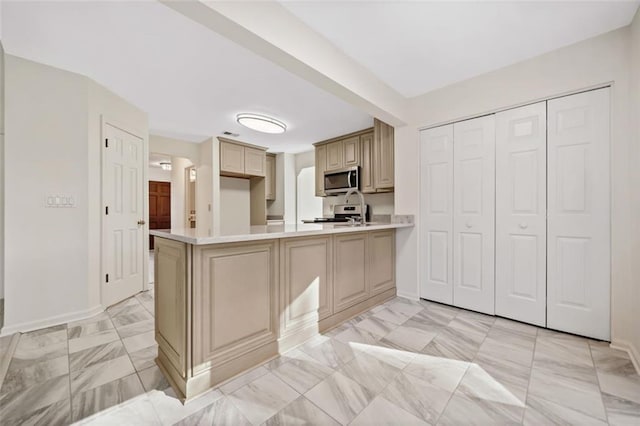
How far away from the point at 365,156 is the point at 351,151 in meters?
0.29

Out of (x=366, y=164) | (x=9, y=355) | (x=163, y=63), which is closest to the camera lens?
(x=9, y=355)

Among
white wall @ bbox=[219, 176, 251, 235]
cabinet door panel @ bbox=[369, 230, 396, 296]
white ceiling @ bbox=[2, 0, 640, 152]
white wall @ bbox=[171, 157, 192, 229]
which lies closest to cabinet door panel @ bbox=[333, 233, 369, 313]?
cabinet door panel @ bbox=[369, 230, 396, 296]

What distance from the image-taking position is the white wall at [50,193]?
90.6 inches

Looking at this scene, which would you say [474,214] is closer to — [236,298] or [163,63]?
[236,298]

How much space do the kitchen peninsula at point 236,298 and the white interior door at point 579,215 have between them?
1.69m

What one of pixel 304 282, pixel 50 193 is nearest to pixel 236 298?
pixel 304 282

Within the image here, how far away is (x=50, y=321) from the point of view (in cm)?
242

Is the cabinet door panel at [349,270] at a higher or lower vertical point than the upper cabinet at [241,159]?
lower

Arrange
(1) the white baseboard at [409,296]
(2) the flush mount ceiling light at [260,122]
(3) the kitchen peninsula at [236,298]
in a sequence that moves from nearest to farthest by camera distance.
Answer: (3) the kitchen peninsula at [236,298] → (1) the white baseboard at [409,296] → (2) the flush mount ceiling light at [260,122]

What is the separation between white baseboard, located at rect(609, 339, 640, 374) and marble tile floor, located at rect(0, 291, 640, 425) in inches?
1.8

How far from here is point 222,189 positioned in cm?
540

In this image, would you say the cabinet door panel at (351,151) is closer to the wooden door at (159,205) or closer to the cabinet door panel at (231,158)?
the cabinet door panel at (231,158)

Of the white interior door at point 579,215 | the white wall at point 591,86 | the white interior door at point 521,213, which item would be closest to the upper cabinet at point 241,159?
the white wall at point 591,86

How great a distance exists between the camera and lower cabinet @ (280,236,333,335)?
194 centimetres
